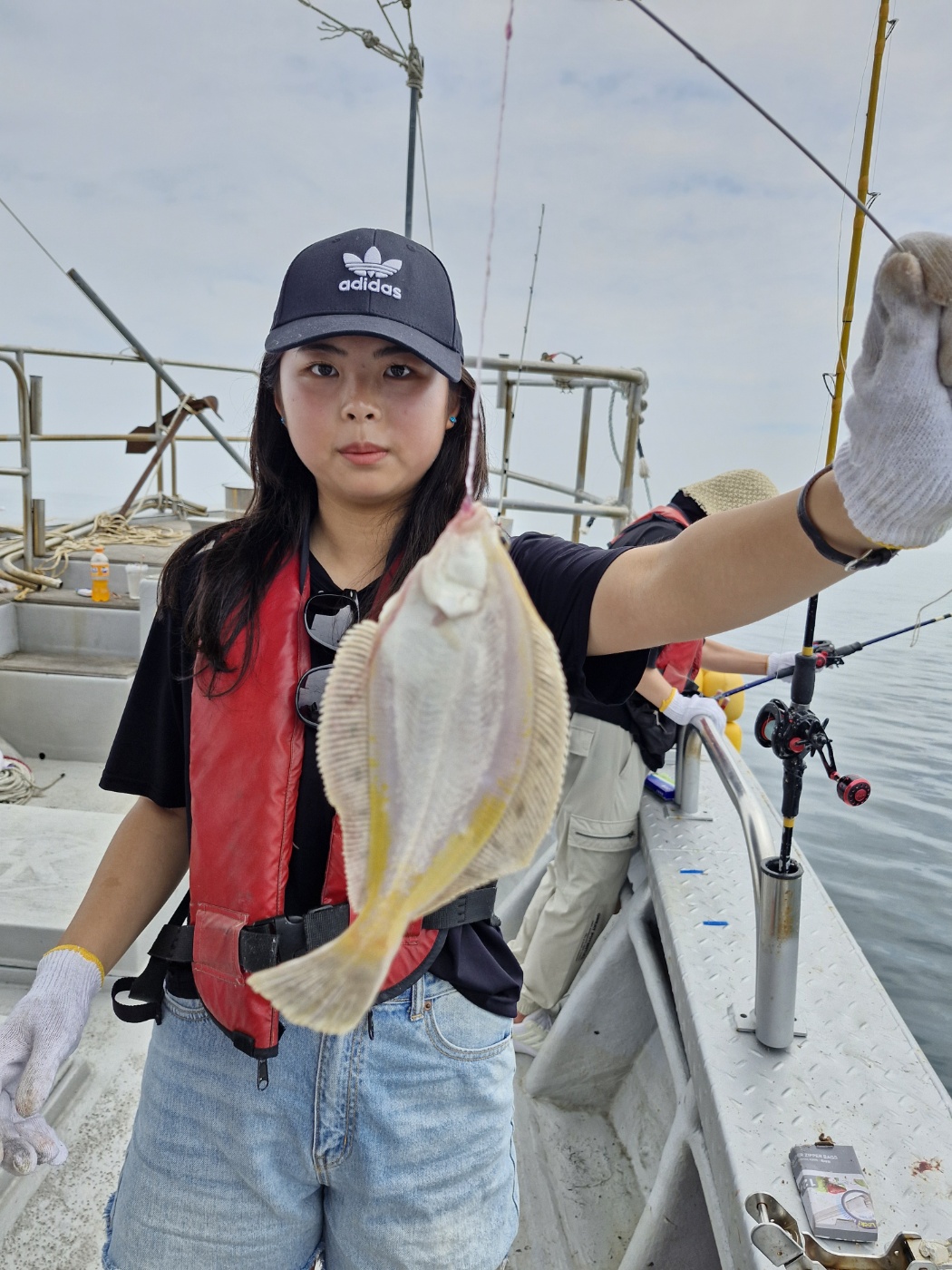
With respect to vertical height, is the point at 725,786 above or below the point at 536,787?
below

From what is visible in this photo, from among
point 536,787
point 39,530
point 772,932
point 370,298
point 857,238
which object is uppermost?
point 857,238

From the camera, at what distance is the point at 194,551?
167cm

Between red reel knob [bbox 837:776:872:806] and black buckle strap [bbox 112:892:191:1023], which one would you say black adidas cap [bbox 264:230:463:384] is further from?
red reel knob [bbox 837:776:872:806]

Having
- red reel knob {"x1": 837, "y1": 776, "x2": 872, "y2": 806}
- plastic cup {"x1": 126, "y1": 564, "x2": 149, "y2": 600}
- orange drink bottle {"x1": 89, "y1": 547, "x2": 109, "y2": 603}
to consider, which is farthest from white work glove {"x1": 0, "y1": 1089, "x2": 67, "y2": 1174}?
plastic cup {"x1": 126, "y1": 564, "x2": 149, "y2": 600}

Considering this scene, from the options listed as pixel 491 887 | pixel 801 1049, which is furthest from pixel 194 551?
pixel 801 1049

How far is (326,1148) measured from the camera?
1368 millimetres

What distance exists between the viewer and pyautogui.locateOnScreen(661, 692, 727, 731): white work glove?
3.11m

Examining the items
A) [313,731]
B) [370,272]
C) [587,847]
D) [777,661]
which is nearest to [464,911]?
[313,731]

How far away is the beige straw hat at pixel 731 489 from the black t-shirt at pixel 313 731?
90.1 inches

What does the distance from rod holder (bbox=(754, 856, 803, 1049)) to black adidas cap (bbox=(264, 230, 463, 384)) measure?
1437mm

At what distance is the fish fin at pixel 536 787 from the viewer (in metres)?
1.00

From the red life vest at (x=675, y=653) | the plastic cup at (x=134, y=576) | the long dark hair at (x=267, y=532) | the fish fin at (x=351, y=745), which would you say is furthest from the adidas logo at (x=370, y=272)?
the plastic cup at (x=134, y=576)

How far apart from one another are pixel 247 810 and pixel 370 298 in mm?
898

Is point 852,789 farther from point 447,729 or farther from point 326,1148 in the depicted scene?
point 447,729
